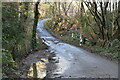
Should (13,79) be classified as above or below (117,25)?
below

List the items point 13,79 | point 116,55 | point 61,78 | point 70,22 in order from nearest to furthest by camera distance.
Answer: point 13,79, point 61,78, point 116,55, point 70,22

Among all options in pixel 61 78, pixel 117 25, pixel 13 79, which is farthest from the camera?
pixel 117 25

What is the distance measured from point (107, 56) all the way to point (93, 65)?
3017mm

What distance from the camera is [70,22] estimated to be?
131ft

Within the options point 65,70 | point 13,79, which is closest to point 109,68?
point 65,70

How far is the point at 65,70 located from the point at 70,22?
101 feet

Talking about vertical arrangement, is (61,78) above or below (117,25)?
below

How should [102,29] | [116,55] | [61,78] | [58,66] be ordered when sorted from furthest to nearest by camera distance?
[102,29], [116,55], [58,66], [61,78]

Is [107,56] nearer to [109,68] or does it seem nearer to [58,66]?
[109,68]

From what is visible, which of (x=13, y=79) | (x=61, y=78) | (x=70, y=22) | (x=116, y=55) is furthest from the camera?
(x=70, y=22)

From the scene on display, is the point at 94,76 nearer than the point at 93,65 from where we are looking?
Yes

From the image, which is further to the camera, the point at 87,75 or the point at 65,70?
the point at 65,70

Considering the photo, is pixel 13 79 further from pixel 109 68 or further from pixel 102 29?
pixel 102 29

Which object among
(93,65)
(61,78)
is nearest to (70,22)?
(93,65)
